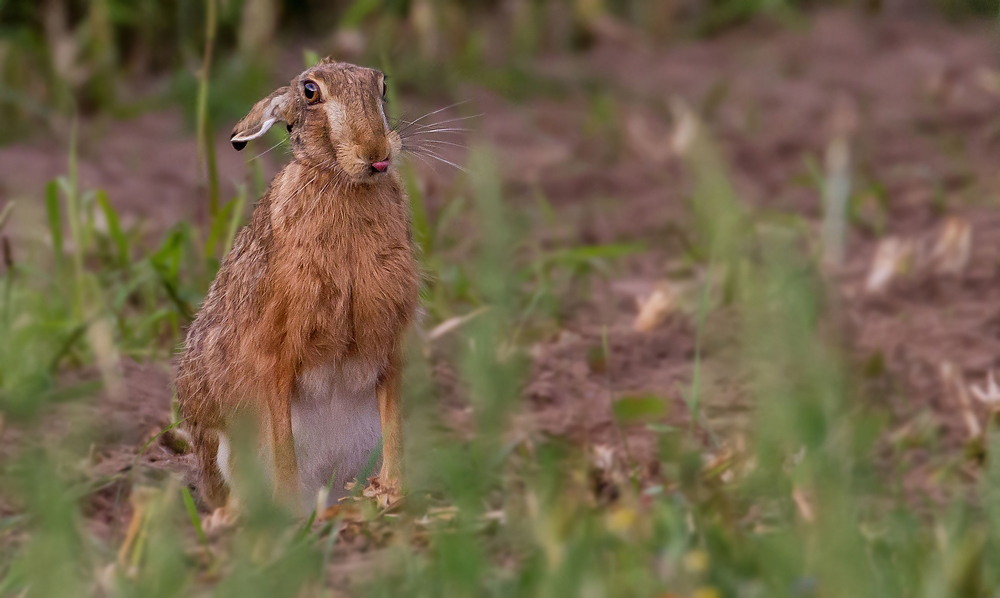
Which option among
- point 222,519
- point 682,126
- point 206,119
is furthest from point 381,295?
point 682,126

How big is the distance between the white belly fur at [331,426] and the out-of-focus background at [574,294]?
146mm

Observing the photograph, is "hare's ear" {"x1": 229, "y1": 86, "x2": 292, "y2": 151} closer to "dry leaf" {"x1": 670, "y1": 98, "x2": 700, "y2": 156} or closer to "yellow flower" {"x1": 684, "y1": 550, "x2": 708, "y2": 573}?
"yellow flower" {"x1": 684, "y1": 550, "x2": 708, "y2": 573}

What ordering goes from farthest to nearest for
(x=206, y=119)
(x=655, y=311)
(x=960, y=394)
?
(x=655, y=311) → (x=206, y=119) → (x=960, y=394)

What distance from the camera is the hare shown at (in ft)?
10.1

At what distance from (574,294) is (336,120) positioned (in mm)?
2230

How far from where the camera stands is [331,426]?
3.29 metres

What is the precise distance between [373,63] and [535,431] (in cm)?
378

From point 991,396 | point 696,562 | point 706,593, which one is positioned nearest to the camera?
point 706,593

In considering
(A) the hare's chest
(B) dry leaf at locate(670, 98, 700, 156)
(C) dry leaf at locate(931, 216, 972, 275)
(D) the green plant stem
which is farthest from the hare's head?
(B) dry leaf at locate(670, 98, 700, 156)

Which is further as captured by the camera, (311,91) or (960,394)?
(960,394)

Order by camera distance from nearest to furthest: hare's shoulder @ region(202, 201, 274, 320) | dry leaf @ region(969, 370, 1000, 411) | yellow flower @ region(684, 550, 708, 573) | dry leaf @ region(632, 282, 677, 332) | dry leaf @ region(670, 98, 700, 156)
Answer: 1. yellow flower @ region(684, 550, 708, 573)
2. hare's shoulder @ region(202, 201, 274, 320)
3. dry leaf @ region(969, 370, 1000, 411)
4. dry leaf @ region(632, 282, 677, 332)
5. dry leaf @ region(670, 98, 700, 156)

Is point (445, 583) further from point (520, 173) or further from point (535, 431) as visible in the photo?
point (520, 173)

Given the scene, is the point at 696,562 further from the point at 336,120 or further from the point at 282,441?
the point at 336,120

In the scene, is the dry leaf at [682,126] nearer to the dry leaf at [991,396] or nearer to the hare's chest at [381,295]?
the dry leaf at [991,396]
